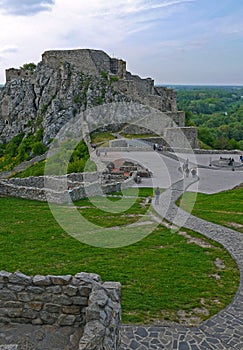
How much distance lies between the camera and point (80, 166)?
89.5ft

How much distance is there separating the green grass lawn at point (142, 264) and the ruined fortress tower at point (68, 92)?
32.0m

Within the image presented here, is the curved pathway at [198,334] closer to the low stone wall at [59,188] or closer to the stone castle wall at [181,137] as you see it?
the low stone wall at [59,188]

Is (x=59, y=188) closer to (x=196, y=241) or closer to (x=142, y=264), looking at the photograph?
(x=196, y=241)

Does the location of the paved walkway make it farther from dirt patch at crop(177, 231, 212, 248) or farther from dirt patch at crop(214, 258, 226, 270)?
dirt patch at crop(214, 258, 226, 270)

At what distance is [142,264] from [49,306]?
4.43m

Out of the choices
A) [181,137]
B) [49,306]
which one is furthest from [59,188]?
[181,137]

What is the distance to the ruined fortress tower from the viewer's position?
159ft

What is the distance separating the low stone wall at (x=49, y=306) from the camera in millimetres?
6398

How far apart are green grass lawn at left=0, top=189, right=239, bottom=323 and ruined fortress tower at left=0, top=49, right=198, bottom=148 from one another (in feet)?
105

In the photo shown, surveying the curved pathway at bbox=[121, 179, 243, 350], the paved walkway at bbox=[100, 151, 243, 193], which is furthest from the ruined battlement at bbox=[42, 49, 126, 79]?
Answer: the curved pathway at bbox=[121, 179, 243, 350]

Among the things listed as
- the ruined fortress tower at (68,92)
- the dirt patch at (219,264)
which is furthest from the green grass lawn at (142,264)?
the ruined fortress tower at (68,92)

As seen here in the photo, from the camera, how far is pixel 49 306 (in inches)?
268

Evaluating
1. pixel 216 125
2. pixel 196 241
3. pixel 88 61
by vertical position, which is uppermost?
pixel 88 61

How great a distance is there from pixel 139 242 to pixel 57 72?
44.0 metres
